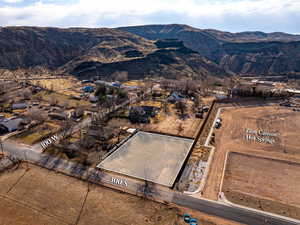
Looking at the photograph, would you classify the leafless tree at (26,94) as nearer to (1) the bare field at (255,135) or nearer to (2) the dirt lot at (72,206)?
(2) the dirt lot at (72,206)

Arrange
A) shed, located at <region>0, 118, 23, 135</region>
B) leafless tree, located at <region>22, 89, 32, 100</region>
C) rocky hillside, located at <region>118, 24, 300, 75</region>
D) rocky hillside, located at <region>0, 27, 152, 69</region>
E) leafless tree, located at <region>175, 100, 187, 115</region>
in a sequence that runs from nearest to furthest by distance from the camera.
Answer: shed, located at <region>0, 118, 23, 135</region> → leafless tree, located at <region>175, 100, 187, 115</region> → leafless tree, located at <region>22, 89, 32, 100</region> → rocky hillside, located at <region>0, 27, 152, 69</region> → rocky hillside, located at <region>118, 24, 300, 75</region>

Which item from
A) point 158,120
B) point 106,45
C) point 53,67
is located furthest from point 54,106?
point 106,45

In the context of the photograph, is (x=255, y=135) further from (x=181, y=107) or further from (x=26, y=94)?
(x=26, y=94)

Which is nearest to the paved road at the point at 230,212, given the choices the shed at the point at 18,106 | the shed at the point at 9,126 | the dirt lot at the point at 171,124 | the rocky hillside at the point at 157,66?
the dirt lot at the point at 171,124

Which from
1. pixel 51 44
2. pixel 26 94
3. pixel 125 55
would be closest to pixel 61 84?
pixel 26 94

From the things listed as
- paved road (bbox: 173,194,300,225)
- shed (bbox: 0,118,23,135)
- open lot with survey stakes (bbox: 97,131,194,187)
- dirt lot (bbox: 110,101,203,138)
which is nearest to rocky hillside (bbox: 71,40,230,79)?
dirt lot (bbox: 110,101,203,138)

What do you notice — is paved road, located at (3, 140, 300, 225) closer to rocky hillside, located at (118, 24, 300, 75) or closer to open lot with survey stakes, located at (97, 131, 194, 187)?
open lot with survey stakes, located at (97, 131, 194, 187)

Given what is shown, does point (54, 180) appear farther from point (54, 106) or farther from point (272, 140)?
point (272, 140)

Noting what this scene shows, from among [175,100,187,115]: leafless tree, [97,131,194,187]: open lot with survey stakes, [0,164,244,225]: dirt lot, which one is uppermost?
[175,100,187,115]: leafless tree
